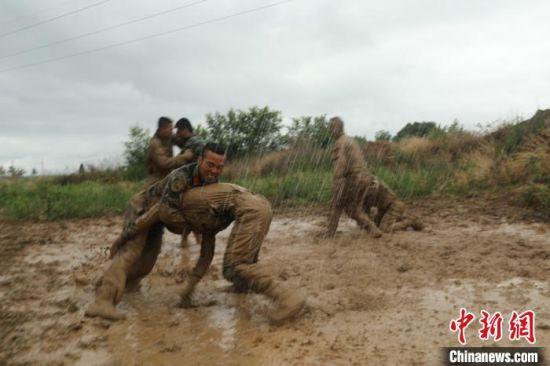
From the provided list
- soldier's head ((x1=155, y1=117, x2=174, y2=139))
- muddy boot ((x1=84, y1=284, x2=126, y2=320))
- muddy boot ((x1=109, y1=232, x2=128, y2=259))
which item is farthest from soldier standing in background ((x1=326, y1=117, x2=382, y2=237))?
muddy boot ((x1=84, y1=284, x2=126, y2=320))

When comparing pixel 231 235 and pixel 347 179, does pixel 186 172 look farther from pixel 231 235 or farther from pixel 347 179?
pixel 347 179

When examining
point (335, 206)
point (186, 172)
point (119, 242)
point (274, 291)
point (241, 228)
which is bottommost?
point (274, 291)

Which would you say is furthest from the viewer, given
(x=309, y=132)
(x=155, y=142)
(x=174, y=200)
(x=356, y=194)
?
(x=309, y=132)

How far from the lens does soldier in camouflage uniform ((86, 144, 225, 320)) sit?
4156 mm

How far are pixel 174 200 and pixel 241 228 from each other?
590mm

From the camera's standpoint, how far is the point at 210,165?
411cm

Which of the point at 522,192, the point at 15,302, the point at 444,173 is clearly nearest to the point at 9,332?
the point at 15,302

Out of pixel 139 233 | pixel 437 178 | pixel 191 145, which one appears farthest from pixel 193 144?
pixel 437 178

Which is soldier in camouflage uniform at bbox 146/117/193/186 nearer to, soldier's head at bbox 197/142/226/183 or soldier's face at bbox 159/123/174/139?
soldier's face at bbox 159/123/174/139

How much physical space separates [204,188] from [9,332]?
184 cm

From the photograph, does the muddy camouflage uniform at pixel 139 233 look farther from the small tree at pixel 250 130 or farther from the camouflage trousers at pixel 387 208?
the small tree at pixel 250 130

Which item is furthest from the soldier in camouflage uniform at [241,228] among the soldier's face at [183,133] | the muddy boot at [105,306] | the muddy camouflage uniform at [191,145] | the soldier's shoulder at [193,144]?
the soldier's face at [183,133]

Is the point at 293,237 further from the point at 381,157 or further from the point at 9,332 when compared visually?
the point at 381,157

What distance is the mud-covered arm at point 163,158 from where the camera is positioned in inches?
242
